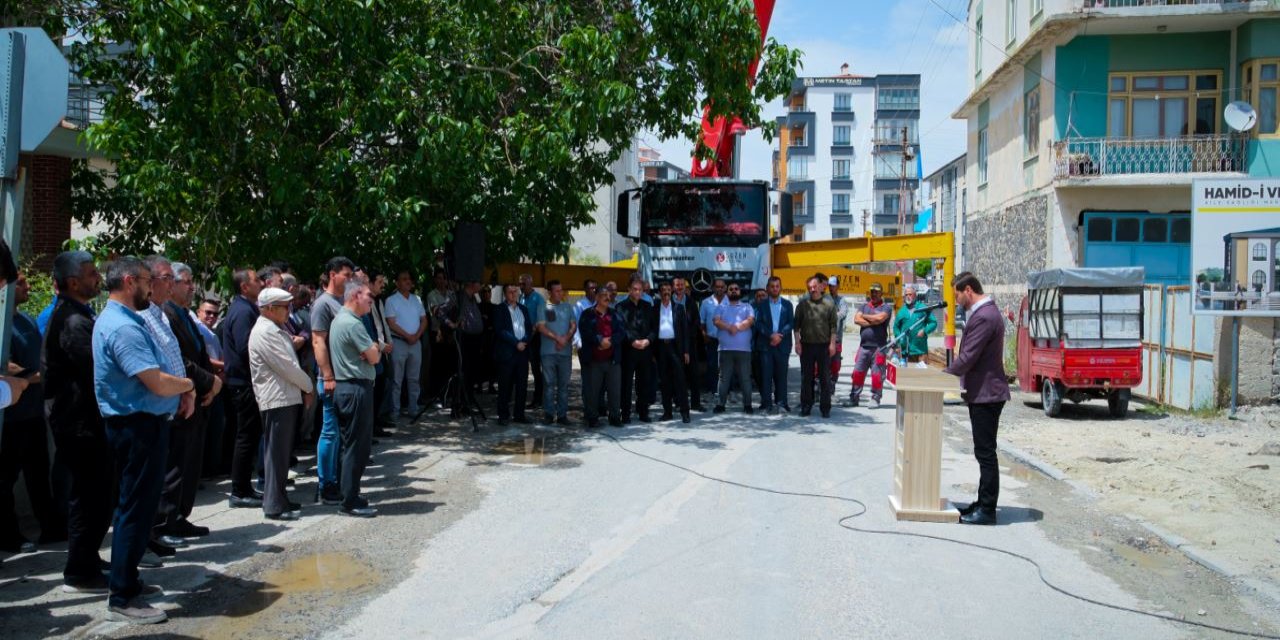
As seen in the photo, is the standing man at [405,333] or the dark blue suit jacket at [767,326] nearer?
the standing man at [405,333]

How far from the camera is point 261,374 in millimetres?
7629

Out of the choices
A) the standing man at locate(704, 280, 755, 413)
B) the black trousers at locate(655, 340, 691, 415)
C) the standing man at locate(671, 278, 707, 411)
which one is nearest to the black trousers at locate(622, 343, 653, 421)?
the black trousers at locate(655, 340, 691, 415)

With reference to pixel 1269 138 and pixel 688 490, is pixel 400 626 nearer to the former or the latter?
pixel 688 490

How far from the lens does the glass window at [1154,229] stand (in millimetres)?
25812

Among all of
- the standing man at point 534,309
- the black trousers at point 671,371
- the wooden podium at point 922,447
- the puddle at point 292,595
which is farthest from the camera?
the standing man at point 534,309

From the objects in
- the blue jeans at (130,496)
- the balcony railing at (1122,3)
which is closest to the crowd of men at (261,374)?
the blue jeans at (130,496)

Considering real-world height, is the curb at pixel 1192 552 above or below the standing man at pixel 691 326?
below

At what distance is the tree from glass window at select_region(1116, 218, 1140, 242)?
16723 millimetres

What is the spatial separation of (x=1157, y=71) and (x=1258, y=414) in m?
14.0

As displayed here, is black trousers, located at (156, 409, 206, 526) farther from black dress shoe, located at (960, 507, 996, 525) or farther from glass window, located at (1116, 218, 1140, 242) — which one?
glass window, located at (1116, 218, 1140, 242)

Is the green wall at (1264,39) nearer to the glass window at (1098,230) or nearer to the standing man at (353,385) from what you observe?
the glass window at (1098,230)

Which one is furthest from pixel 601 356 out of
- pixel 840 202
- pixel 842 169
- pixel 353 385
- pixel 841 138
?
pixel 841 138

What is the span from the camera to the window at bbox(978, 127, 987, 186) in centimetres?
3366

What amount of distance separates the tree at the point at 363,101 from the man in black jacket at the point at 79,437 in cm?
529
